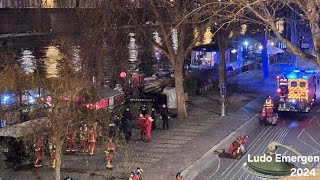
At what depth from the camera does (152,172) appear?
1510 cm

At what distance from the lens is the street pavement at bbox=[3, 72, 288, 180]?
15.0 meters

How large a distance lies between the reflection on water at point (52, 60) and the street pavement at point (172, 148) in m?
12.0

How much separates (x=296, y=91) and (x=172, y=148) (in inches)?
363

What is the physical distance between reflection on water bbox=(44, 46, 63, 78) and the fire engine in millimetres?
14168

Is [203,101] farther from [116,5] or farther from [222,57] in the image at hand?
[116,5]

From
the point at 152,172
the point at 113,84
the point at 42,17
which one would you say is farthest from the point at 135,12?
the point at 42,17

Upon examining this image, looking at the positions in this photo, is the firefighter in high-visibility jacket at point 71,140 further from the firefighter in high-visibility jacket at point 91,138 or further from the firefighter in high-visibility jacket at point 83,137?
the firefighter in high-visibility jacket at point 91,138

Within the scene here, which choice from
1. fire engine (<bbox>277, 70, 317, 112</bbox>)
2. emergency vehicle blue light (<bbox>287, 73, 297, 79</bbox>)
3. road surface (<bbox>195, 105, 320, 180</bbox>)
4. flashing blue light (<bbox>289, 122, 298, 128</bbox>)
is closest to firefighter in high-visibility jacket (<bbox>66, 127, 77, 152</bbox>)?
road surface (<bbox>195, 105, 320, 180</bbox>)

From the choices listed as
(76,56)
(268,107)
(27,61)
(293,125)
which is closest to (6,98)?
(268,107)

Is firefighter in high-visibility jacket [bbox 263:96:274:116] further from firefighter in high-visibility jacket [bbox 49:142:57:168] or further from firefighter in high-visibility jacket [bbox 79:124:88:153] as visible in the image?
firefighter in high-visibility jacket [bbox 49:142:57:168]

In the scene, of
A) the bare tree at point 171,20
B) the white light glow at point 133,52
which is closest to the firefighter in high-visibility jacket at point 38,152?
the bare tree at point 171,20

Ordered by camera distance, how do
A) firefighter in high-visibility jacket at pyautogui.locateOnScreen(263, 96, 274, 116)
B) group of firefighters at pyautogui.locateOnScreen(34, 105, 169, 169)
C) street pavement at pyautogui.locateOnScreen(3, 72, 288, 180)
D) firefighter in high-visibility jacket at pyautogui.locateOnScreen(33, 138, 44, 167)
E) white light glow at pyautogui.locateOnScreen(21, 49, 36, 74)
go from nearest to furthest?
1. group of firefighters at pyautogui.locateOnScreen(34, 105, 169, 169)
2. firefighter in high-visibility jacket at pyautogui.locateOnScreen(33, 138, 44, 167)
3. street pavement at pyautogui.locateOnScreen(3, 72, 288, 180)
4. firefighter in high-visibility jacket at pyautogui.locateOnScreen(263, 96, 274, 116)
5. white light glow at pyautogui.locateOnScreen(21, 49, 36, 74)

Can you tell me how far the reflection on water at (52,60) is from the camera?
124ft

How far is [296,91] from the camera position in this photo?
2464 centimetres
